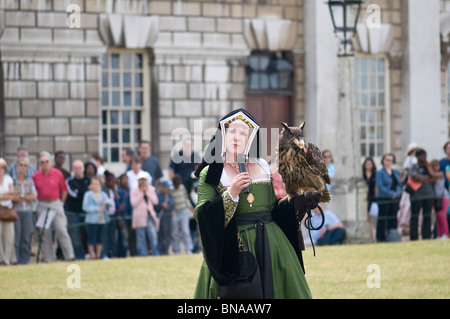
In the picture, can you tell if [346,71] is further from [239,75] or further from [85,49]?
[85,49]

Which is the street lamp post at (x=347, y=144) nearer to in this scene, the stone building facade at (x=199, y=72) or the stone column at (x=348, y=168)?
the stone column at (x=348, y=168)

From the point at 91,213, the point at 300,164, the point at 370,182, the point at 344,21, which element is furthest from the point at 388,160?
the point at 300,164

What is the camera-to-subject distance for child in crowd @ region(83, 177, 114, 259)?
16.0 metres

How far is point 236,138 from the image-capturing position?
7.78 m

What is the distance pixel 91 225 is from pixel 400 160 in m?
9.41

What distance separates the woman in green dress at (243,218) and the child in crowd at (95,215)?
27.3 ft

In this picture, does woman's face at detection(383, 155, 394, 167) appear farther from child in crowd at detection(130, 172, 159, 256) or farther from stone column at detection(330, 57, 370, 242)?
child in crowd at detection(130, 172, 159, 256)

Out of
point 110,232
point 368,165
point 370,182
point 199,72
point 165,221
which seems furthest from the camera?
point 199,72

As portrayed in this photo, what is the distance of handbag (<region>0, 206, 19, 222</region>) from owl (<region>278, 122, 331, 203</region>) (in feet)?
26.2

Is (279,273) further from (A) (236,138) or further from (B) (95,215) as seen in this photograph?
(B) (95,215)

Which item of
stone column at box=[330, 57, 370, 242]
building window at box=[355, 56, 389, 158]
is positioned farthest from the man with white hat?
building window at box=[355, 56, 389, 158]

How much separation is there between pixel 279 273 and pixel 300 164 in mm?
920

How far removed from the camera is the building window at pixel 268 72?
22.0 m

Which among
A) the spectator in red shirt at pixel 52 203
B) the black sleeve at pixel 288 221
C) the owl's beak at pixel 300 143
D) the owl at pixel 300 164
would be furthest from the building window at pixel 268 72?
the black sleeve at pixel 288 221
